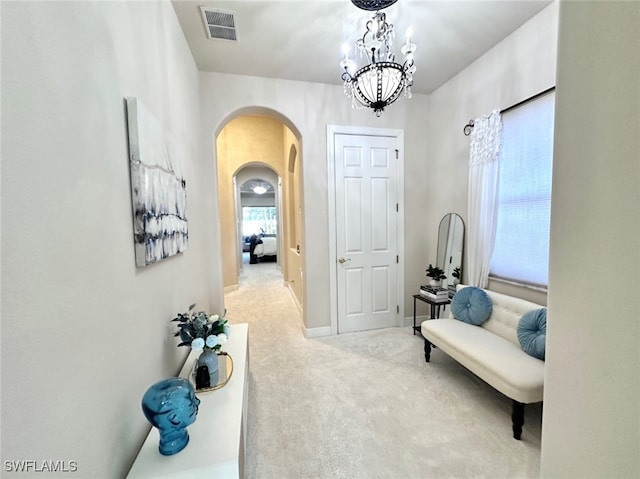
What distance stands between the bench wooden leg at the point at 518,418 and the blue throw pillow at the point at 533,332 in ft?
1.32

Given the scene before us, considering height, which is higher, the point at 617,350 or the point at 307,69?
the point at 307,69

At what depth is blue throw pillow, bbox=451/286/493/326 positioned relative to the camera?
2494 mm

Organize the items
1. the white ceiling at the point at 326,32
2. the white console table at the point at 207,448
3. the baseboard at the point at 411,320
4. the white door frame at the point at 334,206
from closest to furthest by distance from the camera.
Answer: the white console table at the point at 207,448, the white ceiling at the point at 326,32, the white door frame at the point at 334,206, the baseboard at the point at 411,320

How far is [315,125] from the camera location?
3.24m

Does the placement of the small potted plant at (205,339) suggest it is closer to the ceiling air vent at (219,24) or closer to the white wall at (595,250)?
the white wall at (595,250)

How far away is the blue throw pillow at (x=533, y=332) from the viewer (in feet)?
6.25

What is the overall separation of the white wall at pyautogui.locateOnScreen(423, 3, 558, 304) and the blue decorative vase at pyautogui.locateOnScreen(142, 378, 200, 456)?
2.68 meters

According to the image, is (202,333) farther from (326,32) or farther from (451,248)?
(451,248)

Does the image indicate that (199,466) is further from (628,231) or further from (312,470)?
(628,231)

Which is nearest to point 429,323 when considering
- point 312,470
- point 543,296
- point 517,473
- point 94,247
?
point 543,296

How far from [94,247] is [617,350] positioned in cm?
147

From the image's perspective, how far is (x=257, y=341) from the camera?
10.7ft

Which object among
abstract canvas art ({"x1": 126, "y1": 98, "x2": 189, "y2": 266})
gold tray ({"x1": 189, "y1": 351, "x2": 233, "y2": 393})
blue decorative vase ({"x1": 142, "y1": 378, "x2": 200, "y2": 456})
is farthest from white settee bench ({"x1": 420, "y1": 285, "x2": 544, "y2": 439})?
abstract canvas art ({"x1": 126, "y1": 98, "x2": 189, "y2": 266})

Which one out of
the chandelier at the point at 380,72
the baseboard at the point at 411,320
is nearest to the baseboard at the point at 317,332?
the baseboard at the point at 411,320
